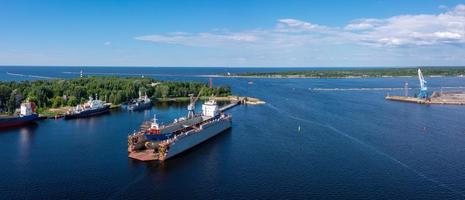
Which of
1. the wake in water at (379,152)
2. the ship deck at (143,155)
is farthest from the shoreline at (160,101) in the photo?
the ship deck at (143,155)

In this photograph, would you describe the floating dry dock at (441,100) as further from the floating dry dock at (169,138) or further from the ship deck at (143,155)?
the ship deck at (143,155)

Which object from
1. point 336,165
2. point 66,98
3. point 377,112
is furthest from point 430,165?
point 66,98

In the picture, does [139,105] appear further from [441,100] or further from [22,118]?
[441,100]

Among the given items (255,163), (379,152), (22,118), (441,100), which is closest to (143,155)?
(255,163)

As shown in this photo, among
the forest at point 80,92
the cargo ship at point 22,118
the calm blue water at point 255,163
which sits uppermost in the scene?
the forest at point 80,92

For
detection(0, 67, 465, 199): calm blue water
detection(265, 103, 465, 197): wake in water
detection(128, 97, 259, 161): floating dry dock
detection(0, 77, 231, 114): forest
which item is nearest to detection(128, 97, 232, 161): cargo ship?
detection(128, 97, 259, 161): floating dry dock

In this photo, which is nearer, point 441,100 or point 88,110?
point 88,110

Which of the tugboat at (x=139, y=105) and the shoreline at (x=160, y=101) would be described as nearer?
the shoreline at (x=160, y=101)
